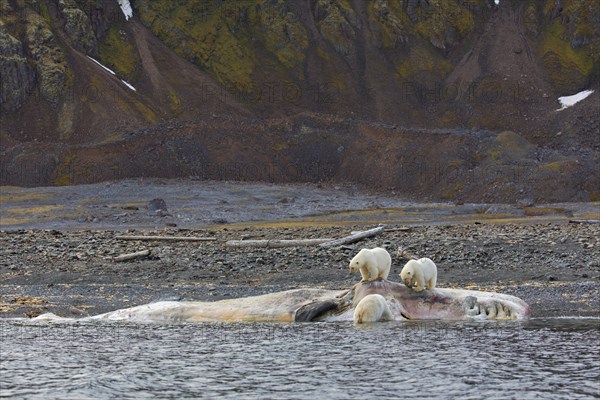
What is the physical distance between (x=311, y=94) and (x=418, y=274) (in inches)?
3976

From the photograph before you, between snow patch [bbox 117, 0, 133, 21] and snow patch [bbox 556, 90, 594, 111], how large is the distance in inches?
2336

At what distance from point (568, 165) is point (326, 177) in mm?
27183

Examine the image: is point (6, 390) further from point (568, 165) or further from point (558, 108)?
point (558, 108)

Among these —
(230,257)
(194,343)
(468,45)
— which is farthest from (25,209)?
(468,45)

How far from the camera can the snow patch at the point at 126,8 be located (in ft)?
407

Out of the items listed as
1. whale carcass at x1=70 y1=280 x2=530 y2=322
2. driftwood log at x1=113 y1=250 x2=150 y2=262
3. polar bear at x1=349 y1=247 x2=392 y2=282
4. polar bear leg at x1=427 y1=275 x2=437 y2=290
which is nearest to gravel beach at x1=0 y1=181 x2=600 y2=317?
driftwood log at x1=113 y1=250 x2=150 y2=262

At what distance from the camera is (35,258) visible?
1387 inches

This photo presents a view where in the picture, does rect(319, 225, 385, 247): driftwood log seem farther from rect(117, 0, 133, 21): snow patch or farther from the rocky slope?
rect(117, 0, 133, 21): snow patch

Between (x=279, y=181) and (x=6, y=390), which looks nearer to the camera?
(x=6, y=390)

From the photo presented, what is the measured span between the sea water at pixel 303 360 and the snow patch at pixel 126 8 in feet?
354

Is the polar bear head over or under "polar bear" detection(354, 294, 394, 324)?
over

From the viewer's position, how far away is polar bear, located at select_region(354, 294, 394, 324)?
20.2m

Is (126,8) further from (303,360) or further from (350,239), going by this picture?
(303,360)

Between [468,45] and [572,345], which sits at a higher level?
[468,45]
